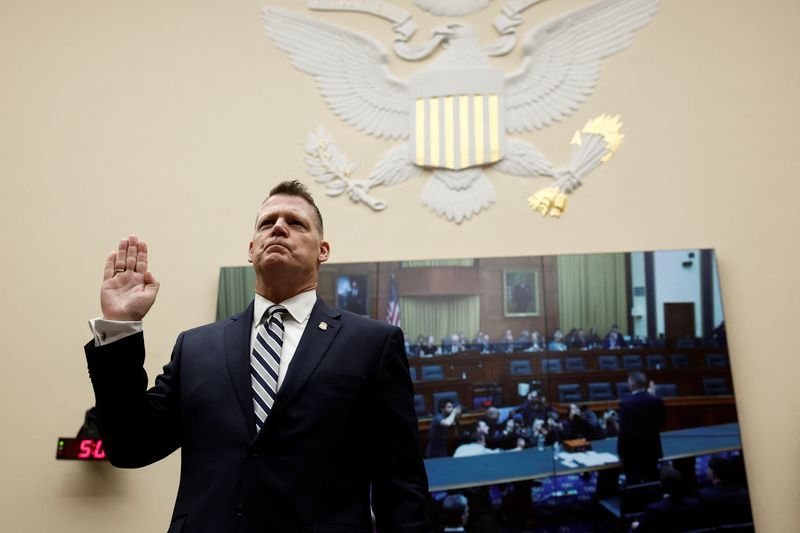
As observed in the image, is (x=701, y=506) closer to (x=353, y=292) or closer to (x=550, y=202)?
(x=550, y=202)

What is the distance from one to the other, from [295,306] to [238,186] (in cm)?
252

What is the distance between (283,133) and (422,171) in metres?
0.93

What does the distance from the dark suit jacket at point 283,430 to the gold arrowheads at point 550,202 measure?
7.75ft

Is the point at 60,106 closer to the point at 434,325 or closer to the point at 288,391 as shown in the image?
the point at 434,325

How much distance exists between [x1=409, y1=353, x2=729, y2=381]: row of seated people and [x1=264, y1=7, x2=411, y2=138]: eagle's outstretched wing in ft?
5.31

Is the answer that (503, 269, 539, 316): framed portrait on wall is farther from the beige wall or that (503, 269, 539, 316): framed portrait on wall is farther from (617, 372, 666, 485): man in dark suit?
(617, 372, 666, 485): man in dark suit

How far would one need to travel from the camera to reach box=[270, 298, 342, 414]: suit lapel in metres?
1.55

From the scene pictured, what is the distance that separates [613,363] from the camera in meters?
3.60

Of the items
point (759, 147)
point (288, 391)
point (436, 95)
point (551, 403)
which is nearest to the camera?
point (288, 391)

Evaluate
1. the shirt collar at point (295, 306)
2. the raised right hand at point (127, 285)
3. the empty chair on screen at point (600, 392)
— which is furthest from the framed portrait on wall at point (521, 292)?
the raised right hand at point (127, 285)

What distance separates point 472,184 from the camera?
3973 millimetres

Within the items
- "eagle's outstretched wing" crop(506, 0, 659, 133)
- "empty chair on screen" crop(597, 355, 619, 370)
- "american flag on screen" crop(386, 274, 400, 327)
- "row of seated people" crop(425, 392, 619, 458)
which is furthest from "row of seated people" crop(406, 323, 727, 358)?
"eagle's outstretched wing" crop(506, 0, 659, 133)

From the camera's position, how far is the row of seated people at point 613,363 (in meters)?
3.57

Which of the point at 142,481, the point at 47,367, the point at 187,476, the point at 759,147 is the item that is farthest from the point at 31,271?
the point at 759,147
